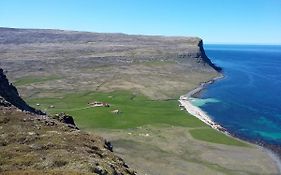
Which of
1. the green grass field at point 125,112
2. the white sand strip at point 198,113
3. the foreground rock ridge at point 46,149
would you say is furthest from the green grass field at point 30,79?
the foreground rock ridge at point 46,149

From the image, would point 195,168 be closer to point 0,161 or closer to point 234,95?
point 0,161

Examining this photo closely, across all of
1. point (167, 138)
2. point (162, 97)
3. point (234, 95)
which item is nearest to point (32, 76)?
point (162, 97)

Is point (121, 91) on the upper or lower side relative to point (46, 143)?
lower

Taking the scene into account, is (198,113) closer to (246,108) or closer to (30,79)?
(246,108)

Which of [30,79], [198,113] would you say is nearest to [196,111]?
[198,113]

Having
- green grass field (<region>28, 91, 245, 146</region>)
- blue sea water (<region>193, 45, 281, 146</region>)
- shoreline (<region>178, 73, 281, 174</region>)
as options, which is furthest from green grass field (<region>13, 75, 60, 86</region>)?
blue sea water (<region>193, 45, 281, 146</region>)
